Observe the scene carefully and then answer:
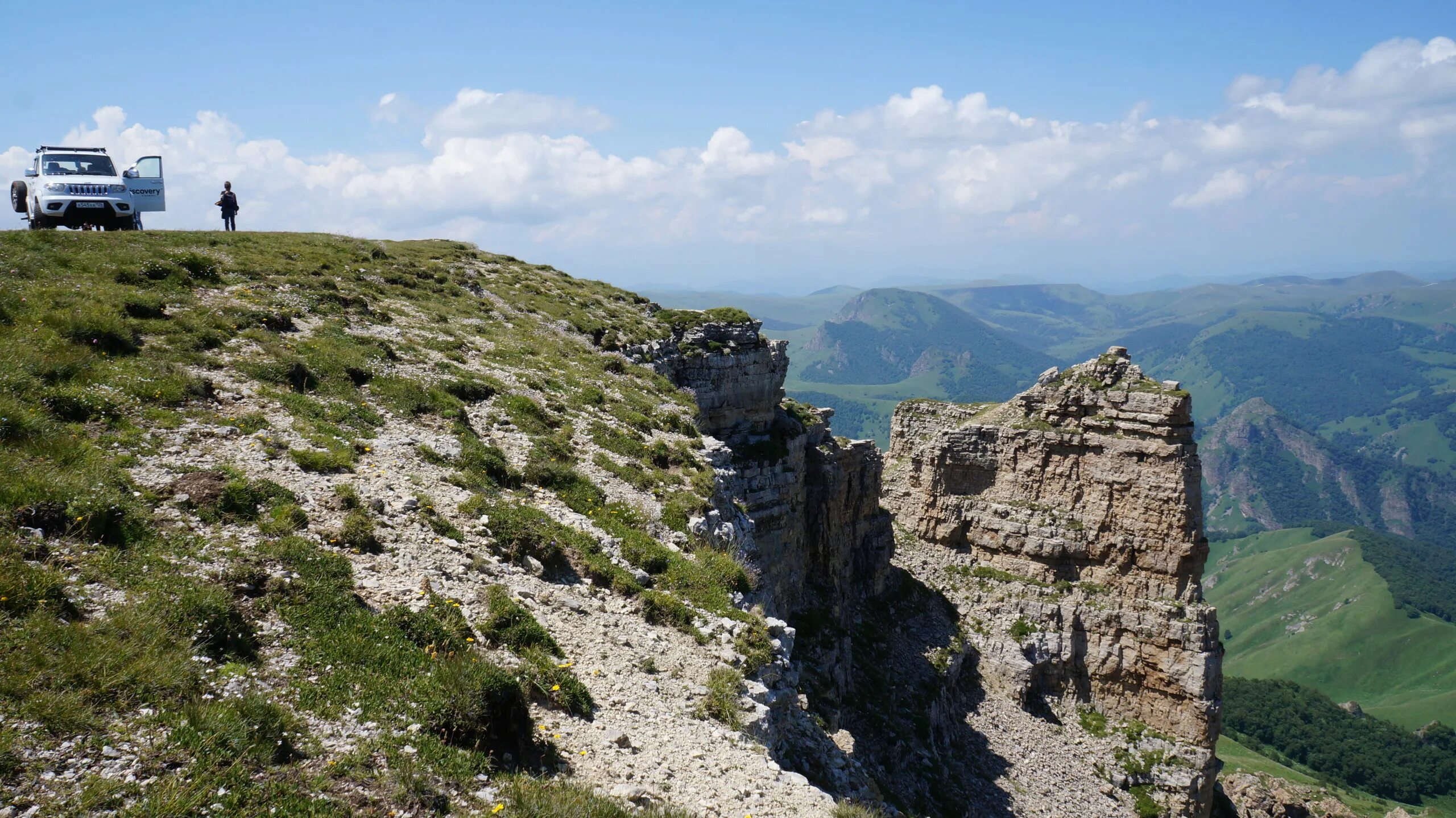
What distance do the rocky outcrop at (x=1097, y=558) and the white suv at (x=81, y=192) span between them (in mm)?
53904

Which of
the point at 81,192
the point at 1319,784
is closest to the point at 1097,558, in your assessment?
Answer: the point at 81,192

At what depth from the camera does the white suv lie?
36.7 metres

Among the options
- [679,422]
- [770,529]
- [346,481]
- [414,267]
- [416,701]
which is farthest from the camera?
[414,267]

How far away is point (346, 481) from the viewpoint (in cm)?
2012

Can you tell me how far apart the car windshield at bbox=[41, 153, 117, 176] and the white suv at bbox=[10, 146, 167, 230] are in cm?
3

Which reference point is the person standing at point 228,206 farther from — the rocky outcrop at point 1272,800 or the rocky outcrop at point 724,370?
the rocky outcrop at point 1272,800

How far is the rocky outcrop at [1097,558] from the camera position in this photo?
51.7 meters

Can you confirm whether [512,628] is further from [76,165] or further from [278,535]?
[76,165]

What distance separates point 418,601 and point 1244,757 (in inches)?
4994

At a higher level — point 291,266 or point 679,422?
point 291,266

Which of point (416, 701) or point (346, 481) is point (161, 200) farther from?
point (416, 701)

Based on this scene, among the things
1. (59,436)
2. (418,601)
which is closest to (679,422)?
(418,601)

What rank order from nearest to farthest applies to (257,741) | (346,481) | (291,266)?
(257,741) < (346,481) < (291,266)

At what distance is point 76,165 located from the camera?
38.0 meters
